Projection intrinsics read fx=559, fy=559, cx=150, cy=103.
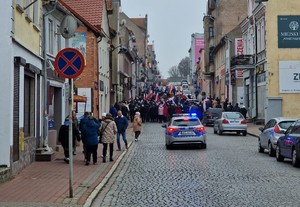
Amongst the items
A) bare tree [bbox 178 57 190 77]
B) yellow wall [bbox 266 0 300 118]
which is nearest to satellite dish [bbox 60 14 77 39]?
yellow wall [bbox 266 0 300 118]

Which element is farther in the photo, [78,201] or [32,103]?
[32,103]

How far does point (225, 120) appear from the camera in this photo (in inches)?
1291

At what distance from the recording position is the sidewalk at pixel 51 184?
34.9ft

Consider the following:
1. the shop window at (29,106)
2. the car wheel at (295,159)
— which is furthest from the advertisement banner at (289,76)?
the shop window at (29,106)

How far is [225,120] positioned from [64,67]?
22449 millimetres

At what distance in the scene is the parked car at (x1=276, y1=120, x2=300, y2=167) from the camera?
16.9m

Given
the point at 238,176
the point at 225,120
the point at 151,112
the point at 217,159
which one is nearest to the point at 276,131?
the point at 217,159

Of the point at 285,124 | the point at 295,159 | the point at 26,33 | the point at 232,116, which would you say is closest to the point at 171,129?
the point at 285,124

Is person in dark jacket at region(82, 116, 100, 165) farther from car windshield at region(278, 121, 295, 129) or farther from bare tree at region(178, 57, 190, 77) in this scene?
bare tree at region(178, 57, 190, 77)

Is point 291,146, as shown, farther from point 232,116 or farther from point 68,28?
point 232,116

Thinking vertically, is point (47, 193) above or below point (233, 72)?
below

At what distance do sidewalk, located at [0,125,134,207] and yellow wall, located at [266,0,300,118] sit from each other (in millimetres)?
23096

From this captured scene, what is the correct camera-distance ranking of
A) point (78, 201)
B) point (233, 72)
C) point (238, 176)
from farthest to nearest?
point (233, 72), point (238, 176), point (78, 201)

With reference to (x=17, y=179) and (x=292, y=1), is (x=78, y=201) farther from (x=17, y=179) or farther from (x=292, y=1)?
(x=292, y=1)
